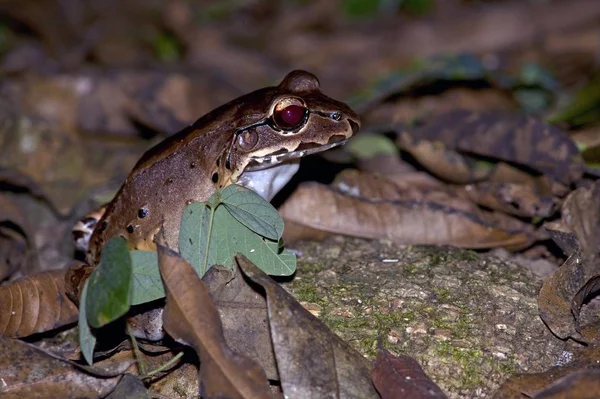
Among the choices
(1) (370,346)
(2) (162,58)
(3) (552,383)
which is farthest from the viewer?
(2) (162,58)

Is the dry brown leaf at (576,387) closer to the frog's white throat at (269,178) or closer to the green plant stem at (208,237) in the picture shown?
the green plant stem at (208,237)

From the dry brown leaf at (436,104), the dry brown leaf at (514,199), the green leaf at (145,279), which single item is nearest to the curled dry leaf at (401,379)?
the green leaf at (145,279)

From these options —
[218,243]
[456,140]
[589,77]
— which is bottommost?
[589,77]

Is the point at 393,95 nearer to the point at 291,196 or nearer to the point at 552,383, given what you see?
the point at 291,196

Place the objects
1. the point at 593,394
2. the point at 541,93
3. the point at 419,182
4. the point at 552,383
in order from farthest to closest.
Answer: the point at 541,93, the point at 419,182, the point at 552,383, the point at 593,394

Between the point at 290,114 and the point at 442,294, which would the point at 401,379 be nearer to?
the point at 442,294

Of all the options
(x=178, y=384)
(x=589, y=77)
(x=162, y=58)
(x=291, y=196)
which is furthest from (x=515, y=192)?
(x=162, y=58)
